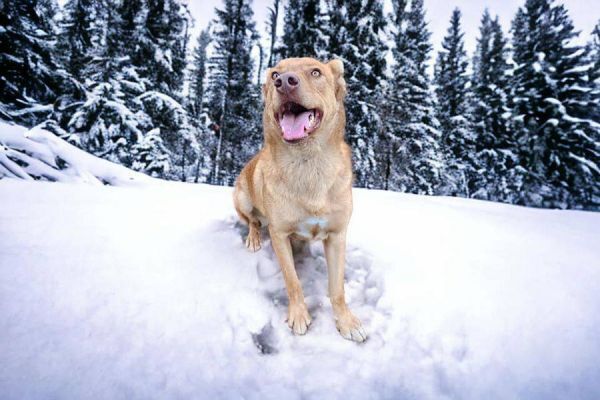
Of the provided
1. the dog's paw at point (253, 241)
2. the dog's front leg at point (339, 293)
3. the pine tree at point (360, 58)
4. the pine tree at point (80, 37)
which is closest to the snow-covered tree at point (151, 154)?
the pine tree at point (80, 37)

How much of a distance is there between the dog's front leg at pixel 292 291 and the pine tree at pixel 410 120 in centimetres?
1576

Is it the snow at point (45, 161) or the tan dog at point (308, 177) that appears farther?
the snow at point (45, 161)

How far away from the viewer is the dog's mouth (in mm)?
1955

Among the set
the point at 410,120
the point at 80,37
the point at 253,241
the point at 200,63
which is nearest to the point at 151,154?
the point at 80,37

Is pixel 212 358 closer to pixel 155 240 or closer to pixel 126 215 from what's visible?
pixel 155 240

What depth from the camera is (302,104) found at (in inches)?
75.6

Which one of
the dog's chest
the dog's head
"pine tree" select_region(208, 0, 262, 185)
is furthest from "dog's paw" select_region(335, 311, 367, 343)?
"pine tree" select_region(208, 0, 262, 185)

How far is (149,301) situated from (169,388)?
607mm

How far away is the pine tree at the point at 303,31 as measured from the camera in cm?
1348

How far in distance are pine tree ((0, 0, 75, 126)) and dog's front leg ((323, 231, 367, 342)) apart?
9.35m

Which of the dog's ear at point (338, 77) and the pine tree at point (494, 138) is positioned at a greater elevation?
the pine tree at point (494, 138)

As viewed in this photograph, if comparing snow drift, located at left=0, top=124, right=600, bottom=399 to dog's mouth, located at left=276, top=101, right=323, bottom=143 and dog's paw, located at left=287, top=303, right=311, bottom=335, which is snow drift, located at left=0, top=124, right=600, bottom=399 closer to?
dog's paw, located at left=287, top=303, right=311, bottom=335

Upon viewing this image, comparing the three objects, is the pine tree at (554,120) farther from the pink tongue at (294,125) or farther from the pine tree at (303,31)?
the pink tongue at (294,125)

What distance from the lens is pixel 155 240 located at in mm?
2559
